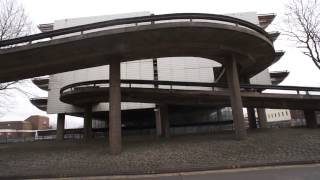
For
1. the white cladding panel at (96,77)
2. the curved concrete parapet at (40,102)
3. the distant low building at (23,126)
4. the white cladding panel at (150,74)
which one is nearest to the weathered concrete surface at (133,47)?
the white cladding panel at (150,74)

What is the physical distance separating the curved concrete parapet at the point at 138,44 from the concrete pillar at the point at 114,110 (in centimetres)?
121

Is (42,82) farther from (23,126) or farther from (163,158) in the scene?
(23,126)

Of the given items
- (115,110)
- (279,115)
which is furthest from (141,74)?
(279,115)

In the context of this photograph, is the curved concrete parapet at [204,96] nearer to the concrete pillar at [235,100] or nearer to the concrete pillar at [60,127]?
the concrete pillar at [235,100]

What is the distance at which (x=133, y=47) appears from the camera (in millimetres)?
21094

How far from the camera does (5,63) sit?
21766 millimetres

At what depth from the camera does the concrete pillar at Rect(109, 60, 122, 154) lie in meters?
20.1

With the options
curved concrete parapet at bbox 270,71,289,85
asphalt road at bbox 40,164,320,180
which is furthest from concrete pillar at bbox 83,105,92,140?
curved concrete parapet at bbox 270,71,289,85

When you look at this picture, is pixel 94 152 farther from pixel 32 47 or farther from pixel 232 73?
pixel 232 73

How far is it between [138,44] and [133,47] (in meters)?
0.46

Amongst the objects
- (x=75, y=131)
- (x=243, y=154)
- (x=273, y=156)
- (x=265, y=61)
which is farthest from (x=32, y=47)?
(x=75, y=131)

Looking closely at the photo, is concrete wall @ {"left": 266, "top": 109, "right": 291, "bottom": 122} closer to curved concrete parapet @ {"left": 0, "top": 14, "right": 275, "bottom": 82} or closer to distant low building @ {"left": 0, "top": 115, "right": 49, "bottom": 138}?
distant low building @ {"left": 0, "top": 115, "right": 49, "bottom": 138}

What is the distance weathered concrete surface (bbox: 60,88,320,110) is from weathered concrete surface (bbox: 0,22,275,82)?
540cm

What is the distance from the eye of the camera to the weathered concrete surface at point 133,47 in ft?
63.7
